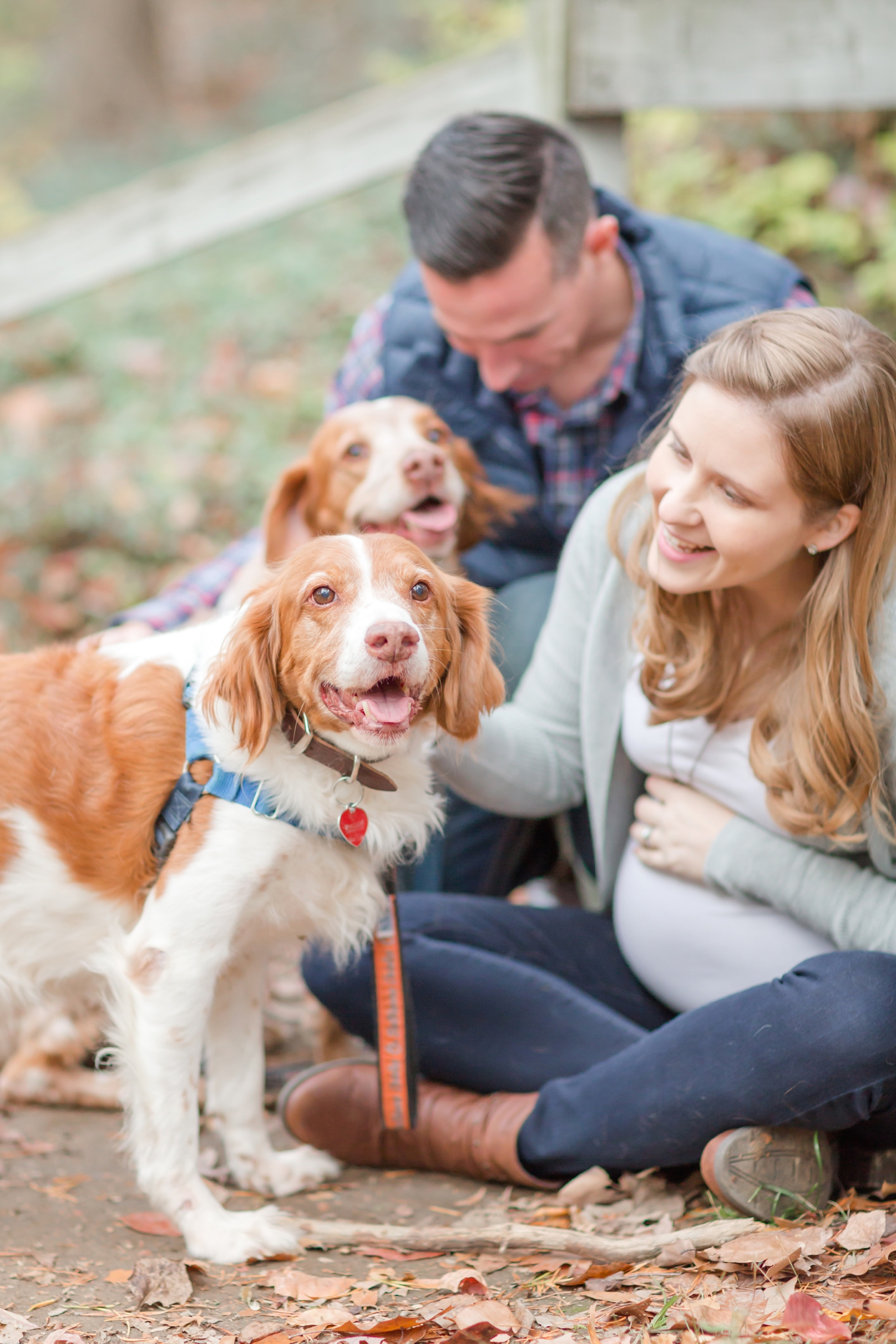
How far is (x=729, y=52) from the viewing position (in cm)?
346

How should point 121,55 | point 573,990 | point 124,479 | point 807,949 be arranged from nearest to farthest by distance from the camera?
point 807,949 < point 573,990 < point 124,479 < point 121,55

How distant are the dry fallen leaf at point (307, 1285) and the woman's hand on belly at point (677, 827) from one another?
100 centimetres

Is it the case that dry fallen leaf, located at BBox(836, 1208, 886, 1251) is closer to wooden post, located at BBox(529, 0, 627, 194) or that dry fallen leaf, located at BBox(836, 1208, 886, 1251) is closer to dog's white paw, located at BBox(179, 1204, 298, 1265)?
dog's white paw, located at BBox(179, 1204, 298, 1265)

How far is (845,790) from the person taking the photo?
2.28 meters

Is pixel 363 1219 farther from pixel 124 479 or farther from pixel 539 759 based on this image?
pixel 124 479

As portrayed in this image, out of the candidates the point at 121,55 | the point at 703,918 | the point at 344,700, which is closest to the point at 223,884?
the point at 344,700

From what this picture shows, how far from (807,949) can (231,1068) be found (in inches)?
48.2

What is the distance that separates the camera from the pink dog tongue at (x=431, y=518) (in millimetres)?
3195

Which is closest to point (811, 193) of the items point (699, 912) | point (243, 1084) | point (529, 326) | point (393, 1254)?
point (529, 326)

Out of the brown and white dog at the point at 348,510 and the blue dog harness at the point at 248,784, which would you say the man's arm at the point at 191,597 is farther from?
the blue dog harness at the point at 248,784

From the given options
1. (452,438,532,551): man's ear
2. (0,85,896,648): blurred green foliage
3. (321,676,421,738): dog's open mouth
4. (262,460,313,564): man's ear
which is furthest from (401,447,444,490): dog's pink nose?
(0,85,896,648): blurred green foliage

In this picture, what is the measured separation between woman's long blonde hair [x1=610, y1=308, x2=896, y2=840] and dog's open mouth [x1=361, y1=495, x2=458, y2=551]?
2.76 feet

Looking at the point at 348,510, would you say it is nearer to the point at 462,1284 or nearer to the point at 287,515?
the point at 287,515

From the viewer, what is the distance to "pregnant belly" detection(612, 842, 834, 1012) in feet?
8.07
